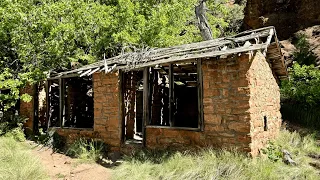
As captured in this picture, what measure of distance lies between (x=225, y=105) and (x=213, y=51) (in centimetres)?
129

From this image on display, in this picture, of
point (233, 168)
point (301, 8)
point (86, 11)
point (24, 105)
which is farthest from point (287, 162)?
point (301, 8)

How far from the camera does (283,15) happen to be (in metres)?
16.0

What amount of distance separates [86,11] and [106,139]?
573cm

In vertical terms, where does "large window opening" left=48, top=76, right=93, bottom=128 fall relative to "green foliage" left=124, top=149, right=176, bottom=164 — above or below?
above

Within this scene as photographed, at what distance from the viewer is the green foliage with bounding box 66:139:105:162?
7.67 m

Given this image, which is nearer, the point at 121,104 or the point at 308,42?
the point at 121,104

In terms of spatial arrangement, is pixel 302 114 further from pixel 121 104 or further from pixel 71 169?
pixel 71 169

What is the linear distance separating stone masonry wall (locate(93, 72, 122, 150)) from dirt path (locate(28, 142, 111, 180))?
1.07 m

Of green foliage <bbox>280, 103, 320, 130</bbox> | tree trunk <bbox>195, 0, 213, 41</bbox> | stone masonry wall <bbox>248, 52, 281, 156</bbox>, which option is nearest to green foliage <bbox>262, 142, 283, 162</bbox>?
stone masonry wall <bbox>248, 52, 281, 156</bbox>

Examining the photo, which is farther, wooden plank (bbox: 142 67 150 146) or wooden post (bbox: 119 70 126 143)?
wooden post (bbox: 119 70 126 143)

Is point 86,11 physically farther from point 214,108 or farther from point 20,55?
point 214,108

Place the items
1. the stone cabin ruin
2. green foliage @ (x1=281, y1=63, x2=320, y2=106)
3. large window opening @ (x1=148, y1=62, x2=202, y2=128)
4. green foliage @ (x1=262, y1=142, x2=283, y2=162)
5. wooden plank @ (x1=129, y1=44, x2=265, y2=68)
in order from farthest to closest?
green foliage @ (x1=281, y1=63, x2=320, y2=106) → large window opening @ (x1=148, y1=62, x2=202, y2=128) → green foliage @ (x1=262, y1=142, x2=283, y2=162) → the stone cabin ruin → wooden plank @ (x1=129, y1=44, x2=265, y2=68)

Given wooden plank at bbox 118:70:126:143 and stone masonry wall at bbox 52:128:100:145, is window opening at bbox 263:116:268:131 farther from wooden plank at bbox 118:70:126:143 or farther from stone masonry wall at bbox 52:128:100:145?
stone masonry wall at bbox 52:128:100:145

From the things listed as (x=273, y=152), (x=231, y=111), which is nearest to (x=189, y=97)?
(x=273, y=152)
